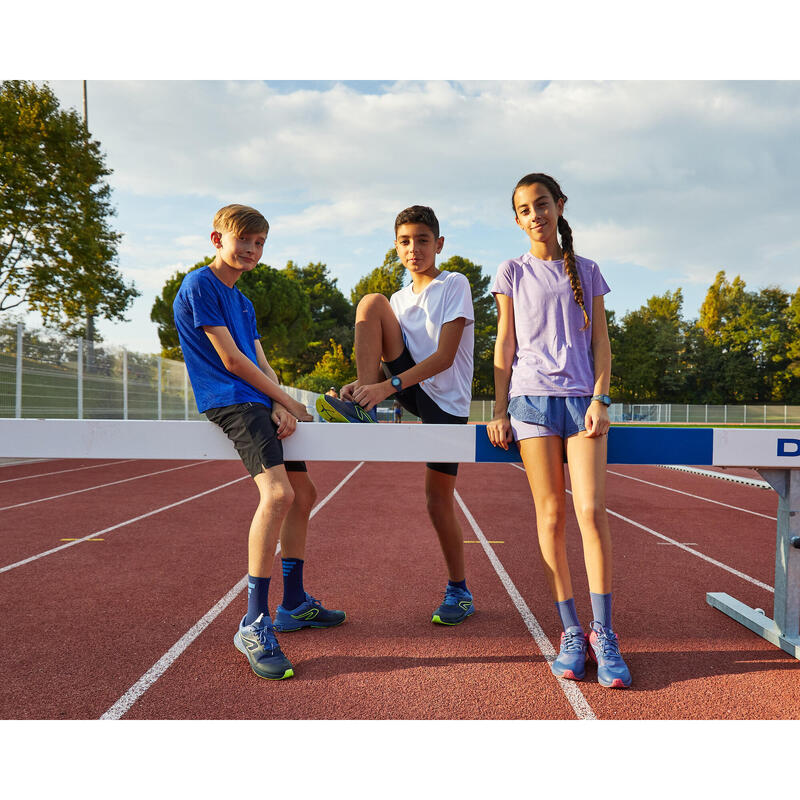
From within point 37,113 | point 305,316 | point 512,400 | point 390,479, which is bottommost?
point 390,479

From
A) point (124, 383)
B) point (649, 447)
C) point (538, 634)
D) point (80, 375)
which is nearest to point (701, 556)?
point (538, 634)

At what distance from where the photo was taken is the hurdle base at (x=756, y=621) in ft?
9.09

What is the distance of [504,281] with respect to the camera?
247cm

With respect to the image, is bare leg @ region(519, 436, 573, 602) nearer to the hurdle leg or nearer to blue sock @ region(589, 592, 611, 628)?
blue sock @ region(589, 592, 611, 628)

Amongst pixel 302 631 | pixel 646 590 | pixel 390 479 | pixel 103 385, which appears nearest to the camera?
pixel 302 631

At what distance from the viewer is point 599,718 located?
2.16 metres

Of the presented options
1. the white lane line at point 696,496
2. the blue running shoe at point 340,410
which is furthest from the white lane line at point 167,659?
the white lane line at point 696,496

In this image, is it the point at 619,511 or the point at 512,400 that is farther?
the point at 619,511

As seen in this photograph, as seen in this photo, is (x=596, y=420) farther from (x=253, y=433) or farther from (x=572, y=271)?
(x=253, y=433)

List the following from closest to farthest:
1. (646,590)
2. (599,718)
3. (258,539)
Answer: (599,718) → (258,539) → (646,590)

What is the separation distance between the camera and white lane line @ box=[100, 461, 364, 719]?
2264mm

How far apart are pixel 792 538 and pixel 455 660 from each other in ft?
5.27

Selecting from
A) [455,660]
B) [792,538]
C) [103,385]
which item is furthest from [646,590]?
[103,385]

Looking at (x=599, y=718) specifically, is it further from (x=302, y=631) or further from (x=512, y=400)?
(x=302, y=631)
